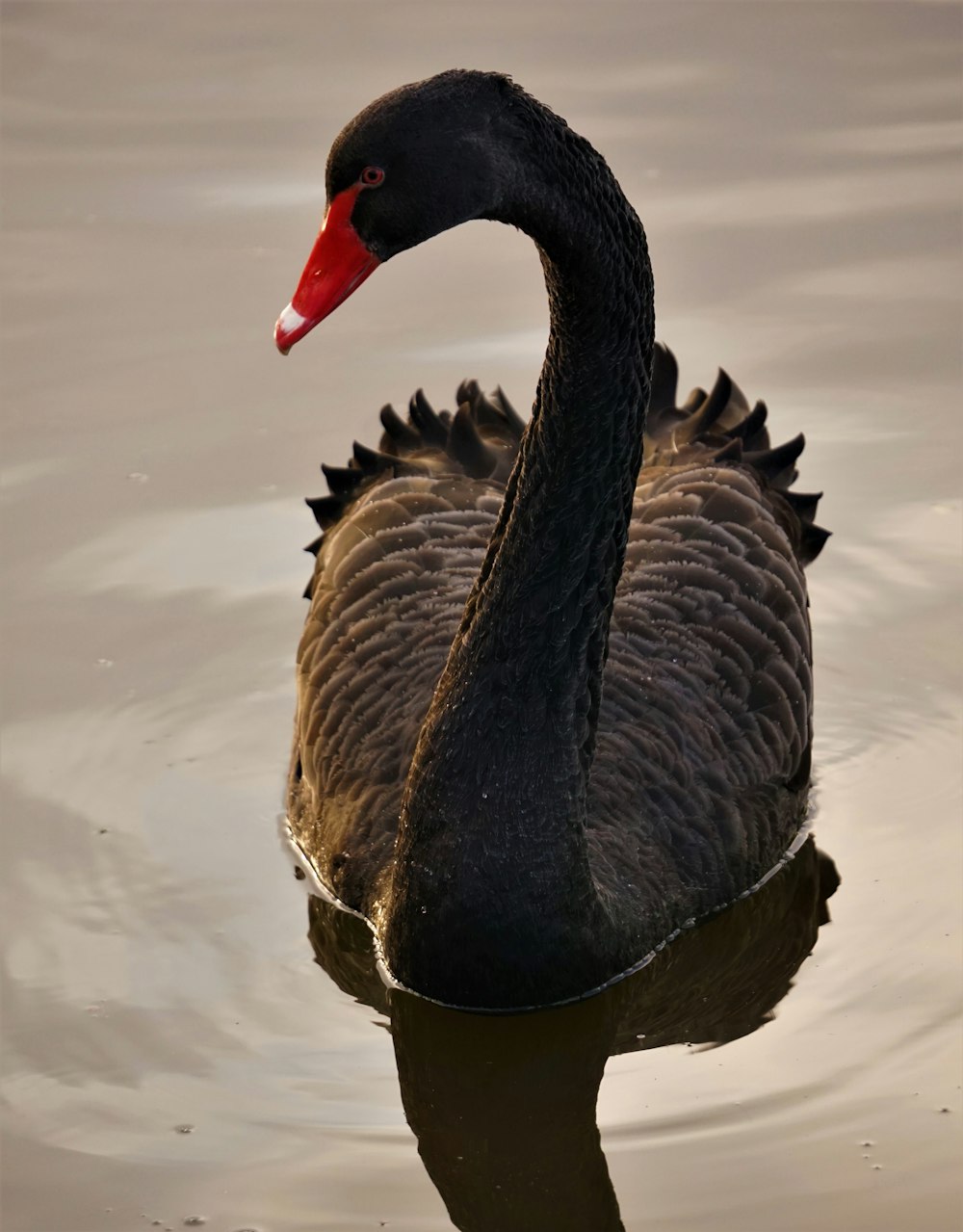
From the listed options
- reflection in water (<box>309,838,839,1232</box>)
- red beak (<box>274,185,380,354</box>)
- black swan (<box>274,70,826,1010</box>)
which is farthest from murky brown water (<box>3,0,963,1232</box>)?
red beak (<box>274,185,380,354</box>)

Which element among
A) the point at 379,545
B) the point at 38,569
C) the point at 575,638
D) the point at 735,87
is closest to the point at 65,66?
the point at 735,87

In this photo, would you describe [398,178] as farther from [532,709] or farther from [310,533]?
[310,533]

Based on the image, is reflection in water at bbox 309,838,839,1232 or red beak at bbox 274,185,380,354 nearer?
red beak at bbox 274,185,380,354

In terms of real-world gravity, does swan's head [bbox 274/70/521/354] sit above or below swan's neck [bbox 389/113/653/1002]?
above

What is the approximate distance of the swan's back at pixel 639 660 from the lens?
5.75 metres

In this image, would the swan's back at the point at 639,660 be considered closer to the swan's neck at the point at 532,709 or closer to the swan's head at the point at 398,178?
the swan's neck at the point at 532,709

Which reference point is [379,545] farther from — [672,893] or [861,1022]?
[861,1022]

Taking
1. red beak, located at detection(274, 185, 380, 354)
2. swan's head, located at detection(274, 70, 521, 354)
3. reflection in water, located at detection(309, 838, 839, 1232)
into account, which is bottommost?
reflection in water, located at detection(309, 838, 839, 1232)

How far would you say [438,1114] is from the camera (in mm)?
5203

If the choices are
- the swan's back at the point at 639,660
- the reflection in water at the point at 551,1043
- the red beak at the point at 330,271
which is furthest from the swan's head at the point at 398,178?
the reflection in water at the point at 551,1043

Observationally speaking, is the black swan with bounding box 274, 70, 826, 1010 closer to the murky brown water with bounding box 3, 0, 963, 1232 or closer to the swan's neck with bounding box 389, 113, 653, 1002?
the swan's neck with bounding box 389, 113, 653, 1002

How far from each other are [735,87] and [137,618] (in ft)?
17.0

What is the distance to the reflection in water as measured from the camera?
495cm

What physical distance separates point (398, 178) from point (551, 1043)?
7.07 feet
